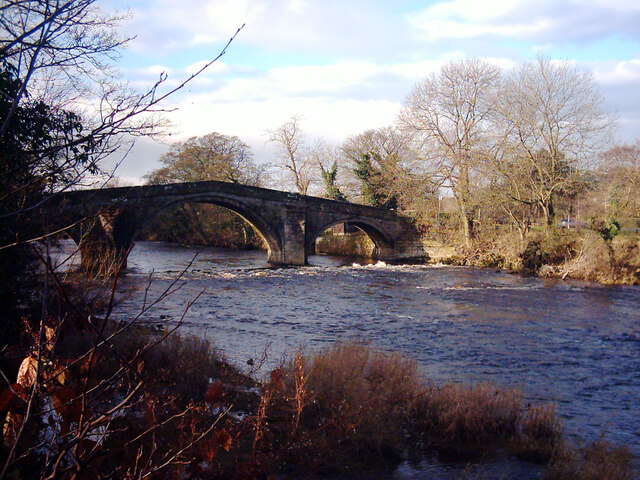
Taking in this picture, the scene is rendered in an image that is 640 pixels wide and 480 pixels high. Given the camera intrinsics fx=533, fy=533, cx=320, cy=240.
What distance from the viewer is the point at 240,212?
92.2 ft

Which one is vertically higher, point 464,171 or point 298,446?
point 464,171

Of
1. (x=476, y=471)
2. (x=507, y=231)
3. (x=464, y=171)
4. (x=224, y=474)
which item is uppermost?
(x=464, y=171)

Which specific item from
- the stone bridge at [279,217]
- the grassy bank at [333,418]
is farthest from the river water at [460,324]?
the stone bridge at [279,217]

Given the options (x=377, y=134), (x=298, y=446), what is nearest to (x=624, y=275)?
(x=298, y=446)

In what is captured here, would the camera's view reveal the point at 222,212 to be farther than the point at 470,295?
Yes

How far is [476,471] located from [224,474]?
250 cm

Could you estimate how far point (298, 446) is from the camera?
5176 millimetres

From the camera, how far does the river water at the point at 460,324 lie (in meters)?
7.99

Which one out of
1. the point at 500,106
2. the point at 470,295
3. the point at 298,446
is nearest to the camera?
the point at 298,446

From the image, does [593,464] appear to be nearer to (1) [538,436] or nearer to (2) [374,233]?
(1) [538,436]

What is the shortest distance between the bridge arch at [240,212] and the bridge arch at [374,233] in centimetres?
232

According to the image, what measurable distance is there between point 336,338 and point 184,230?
32.4 meters

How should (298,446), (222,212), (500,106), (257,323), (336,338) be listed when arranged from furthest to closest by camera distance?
(222,212), (500,106), (257,323), (336,338), (298,446)

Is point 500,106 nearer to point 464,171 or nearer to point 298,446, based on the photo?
point 464,171
